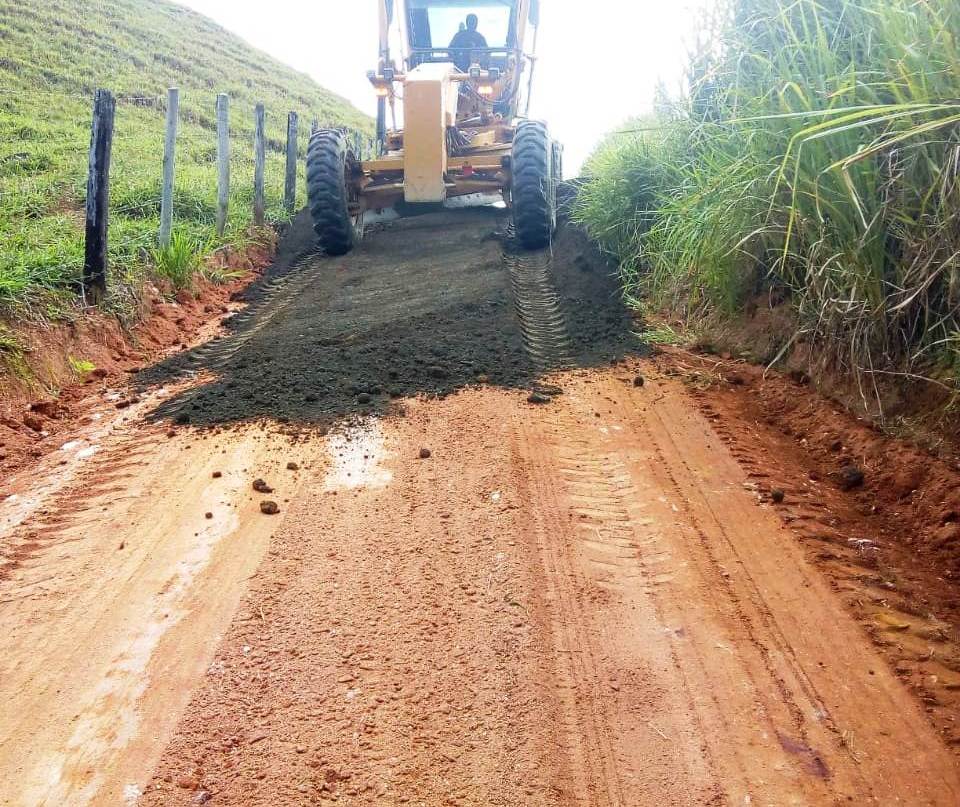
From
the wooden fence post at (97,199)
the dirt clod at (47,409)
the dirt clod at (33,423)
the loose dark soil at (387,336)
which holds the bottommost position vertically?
the dirt clod at (33,423)

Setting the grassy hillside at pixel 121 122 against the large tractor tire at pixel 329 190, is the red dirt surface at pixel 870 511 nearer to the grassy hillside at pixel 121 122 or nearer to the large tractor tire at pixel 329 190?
the grassy hillside at pixel 121 122

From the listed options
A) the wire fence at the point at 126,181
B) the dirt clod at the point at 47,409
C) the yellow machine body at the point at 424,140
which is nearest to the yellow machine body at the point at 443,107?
the yellow machine body at the point at 424,140

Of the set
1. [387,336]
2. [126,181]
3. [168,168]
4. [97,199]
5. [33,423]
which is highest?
[126,181]

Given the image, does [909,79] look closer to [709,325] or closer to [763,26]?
[763,26]

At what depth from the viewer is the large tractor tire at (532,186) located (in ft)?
28.7

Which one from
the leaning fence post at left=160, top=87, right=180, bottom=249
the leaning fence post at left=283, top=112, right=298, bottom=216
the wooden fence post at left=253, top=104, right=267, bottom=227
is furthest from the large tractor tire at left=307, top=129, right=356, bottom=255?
the leaning fence post at left=283, top=112, right=298, bottom=216

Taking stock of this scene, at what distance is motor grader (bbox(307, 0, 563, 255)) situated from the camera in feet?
29.2

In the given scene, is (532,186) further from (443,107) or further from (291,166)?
(291,166)

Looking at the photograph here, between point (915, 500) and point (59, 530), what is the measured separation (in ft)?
11.7

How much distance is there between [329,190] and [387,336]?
3.82 m

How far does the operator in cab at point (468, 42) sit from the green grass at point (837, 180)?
6.17 m

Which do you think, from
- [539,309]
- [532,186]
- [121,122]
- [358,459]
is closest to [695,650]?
[358,459]

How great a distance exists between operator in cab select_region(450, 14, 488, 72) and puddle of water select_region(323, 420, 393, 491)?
8.47 meters

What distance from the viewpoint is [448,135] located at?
9617mm
